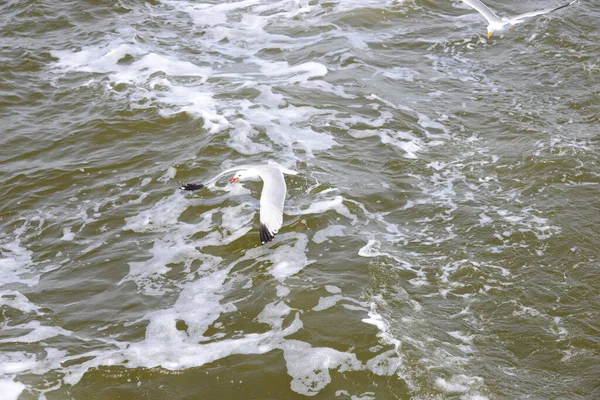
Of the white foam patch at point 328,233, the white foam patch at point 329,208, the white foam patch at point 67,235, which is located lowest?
the white foam patch at point 328,233

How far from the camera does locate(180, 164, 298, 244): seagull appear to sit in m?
8.11

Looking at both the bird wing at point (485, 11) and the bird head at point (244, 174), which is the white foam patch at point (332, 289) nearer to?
the bird head at point (244, 174)

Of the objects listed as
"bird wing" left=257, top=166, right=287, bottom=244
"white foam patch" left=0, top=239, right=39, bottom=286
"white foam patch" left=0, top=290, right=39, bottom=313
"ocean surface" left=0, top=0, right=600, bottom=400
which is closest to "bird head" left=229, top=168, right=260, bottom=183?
"bird wing" left=257, top=166, right=287, bottom=244

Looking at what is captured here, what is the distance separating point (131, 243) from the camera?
8.59m

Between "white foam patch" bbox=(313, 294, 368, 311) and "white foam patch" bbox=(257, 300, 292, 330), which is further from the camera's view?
"white foam patch" bbox=(313, 294, 368, 311)

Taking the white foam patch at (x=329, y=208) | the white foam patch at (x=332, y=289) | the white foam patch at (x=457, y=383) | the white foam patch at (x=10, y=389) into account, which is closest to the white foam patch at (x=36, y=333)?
the white foam patch at (x=10, y=389)

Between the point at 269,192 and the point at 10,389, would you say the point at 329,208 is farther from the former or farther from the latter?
the point at 10,389

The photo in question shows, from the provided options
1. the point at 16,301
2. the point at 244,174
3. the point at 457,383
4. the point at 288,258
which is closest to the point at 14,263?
the point at 16,301

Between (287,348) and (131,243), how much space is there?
284 centimetres

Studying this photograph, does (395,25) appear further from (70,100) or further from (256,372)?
(256,372)

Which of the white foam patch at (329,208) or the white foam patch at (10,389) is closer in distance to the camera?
the white foam patch at (10,389)

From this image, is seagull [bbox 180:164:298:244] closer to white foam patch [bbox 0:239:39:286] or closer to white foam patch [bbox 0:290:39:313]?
white foam patch [bbox 0:239:39:286]

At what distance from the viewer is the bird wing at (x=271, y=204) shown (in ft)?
26.5

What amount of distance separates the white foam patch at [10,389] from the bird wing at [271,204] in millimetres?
2910
